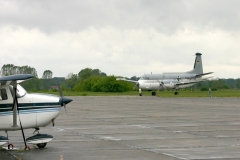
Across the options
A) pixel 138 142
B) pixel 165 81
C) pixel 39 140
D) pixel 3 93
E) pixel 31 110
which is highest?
pixel 165 81

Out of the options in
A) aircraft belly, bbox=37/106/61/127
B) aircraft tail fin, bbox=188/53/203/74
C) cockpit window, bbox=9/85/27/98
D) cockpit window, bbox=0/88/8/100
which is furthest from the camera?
aircraft tail fin, bbox=188/53/203/74

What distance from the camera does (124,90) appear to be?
103750mm

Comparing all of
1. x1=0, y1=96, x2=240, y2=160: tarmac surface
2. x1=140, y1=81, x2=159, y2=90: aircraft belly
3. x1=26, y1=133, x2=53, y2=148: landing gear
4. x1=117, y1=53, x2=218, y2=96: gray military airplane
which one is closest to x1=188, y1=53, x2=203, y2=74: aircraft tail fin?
x1=117, y1=53, x2=218, y2=96: gray military airplane

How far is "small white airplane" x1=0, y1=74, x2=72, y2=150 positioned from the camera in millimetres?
13180

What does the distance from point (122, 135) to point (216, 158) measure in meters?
5.72

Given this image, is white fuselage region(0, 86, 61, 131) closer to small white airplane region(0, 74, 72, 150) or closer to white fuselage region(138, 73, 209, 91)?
small white airplane region(0, 74, 72, 150)

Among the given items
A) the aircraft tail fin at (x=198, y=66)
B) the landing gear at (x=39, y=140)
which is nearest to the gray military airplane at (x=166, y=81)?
the aircraft tail fin at (x=198, y=66)

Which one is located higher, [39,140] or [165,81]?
[165,81]

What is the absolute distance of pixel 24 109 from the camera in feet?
44.1

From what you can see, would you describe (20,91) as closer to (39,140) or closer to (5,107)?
(5,107)

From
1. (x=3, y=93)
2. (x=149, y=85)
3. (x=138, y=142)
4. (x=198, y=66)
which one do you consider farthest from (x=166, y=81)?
(x=3, y=93)

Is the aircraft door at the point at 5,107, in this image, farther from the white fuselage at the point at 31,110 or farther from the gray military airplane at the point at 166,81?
the gray military airplane at the point at 166,81

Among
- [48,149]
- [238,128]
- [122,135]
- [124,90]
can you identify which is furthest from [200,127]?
[124,90]

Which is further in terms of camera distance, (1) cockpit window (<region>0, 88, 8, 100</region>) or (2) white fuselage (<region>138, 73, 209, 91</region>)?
(2) white fuselage (<region>138, 73, 209, 91</region>)
